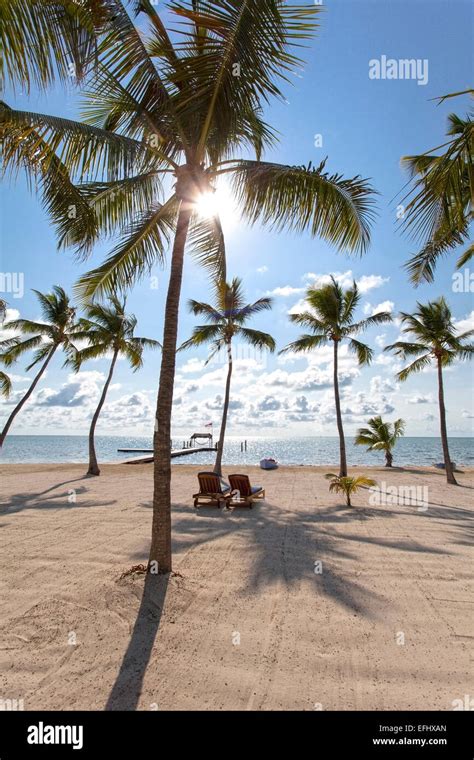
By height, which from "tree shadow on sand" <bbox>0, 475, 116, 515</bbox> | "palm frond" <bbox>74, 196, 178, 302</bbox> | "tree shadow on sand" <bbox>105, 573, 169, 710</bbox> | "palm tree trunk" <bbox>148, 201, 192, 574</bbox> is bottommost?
"tree shadow on sand" <bbox>0, 475, 116, 515</bbox>

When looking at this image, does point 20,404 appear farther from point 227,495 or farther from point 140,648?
point 140,648

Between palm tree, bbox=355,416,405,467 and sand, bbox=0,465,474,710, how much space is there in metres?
19.6

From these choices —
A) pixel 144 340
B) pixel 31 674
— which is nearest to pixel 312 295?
pixel 144 340

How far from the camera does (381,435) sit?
28797mm

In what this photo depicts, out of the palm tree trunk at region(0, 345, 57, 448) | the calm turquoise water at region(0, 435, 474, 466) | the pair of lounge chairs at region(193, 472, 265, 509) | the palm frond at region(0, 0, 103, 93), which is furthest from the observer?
the calm turquoise water at region(0, 435, 474, 466)

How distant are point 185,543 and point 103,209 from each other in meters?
6.52

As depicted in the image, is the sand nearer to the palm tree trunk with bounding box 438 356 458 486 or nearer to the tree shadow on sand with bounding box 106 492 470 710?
the tree shadow on sand with bounding box 106 492 470 710

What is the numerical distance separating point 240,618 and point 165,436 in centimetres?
260

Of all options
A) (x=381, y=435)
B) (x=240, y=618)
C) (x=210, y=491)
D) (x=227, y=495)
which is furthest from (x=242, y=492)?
(x=381, y=435)

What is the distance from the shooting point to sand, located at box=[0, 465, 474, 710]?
3611mm

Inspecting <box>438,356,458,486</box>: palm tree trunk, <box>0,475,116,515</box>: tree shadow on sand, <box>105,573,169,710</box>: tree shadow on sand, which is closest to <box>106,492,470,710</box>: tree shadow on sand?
<box>105,573,169,710</box>: tree shadow on sand

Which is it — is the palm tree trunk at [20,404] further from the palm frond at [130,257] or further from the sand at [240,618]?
the palm frond at [130,257]

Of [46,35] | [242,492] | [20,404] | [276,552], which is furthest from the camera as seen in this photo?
[20,404]
